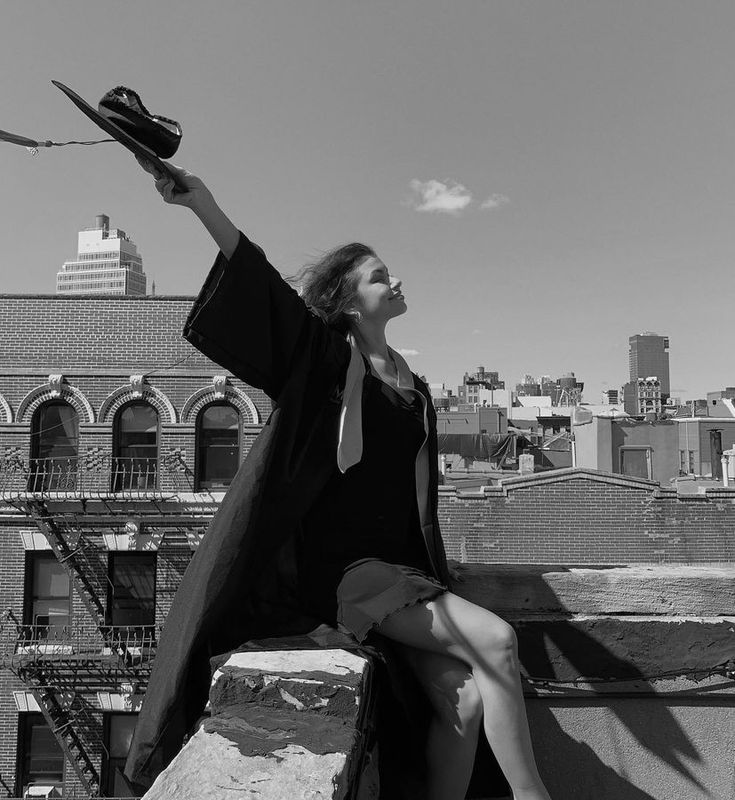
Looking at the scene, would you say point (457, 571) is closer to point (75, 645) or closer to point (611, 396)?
point (75, 645)

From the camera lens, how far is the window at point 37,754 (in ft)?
54.5

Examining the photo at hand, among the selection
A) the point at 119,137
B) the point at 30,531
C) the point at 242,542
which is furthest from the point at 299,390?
the point at 30,531

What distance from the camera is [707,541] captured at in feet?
61.7

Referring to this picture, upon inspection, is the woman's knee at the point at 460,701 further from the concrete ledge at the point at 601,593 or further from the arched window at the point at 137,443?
the arched window at the point at 137,443

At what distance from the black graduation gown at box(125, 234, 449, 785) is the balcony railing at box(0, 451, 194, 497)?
14.9 m

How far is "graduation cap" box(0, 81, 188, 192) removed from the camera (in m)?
1.88

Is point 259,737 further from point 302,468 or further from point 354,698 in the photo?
point 302,468

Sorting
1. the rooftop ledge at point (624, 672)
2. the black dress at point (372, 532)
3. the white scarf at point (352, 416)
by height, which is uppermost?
the white scarf at point (352, 416)

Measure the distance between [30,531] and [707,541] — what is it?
16.4 m

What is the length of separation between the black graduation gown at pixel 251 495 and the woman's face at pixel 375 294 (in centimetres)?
32

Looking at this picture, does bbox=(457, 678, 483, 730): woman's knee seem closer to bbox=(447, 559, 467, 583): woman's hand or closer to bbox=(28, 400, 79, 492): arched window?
bbox=(447, 559, 467, 583): woman's hand

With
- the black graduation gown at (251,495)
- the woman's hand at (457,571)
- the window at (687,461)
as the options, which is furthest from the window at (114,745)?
the window at (687,461)

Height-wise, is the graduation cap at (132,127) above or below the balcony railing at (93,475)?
above

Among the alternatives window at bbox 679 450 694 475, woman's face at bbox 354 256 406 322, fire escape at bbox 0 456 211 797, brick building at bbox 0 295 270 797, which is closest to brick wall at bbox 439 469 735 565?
brick building at bbox 0 295 270 797
